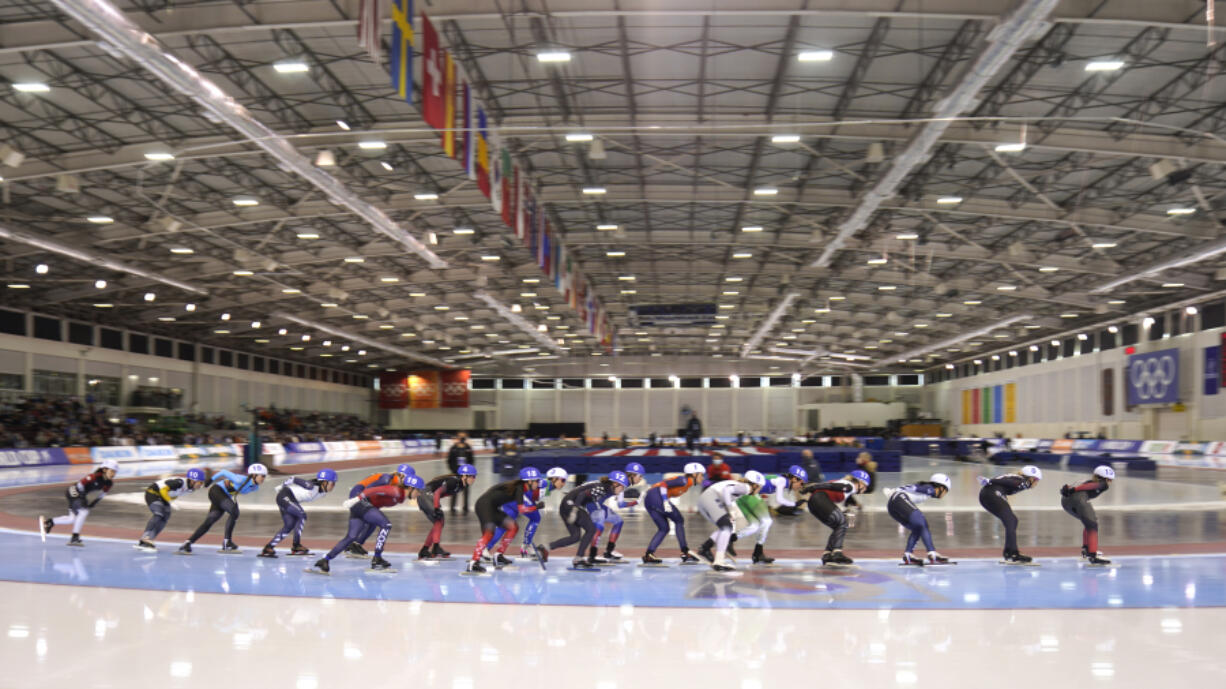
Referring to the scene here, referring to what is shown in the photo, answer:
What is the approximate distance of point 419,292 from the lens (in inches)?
1827

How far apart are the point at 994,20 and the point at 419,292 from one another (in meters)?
35.4

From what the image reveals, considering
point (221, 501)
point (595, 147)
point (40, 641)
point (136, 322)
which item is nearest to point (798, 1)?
point (595, 147)

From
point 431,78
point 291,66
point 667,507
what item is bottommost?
point 667,507

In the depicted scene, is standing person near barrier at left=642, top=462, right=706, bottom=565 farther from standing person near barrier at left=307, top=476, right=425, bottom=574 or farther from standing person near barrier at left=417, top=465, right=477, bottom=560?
standing person near barrier at left=307, top=476, right=425, bottom=574

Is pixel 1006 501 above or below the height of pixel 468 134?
below

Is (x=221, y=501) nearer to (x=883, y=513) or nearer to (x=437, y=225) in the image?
(x=883, y=513)

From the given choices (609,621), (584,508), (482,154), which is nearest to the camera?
(609,621)

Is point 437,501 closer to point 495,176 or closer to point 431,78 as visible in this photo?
point 431,78

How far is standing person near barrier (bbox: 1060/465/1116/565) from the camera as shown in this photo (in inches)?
454

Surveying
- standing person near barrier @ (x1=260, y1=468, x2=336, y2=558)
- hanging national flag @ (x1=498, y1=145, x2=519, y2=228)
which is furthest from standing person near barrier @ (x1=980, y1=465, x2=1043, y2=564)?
hanging national flag @ (x1=498, y1=145, x2=519, y2=228)

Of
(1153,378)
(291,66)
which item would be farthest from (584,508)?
(1153,378)

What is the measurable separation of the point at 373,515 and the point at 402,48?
6.23 m

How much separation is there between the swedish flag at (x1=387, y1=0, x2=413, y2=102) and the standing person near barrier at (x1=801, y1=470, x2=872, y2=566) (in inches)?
298

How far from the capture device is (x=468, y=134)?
16.7 meters
